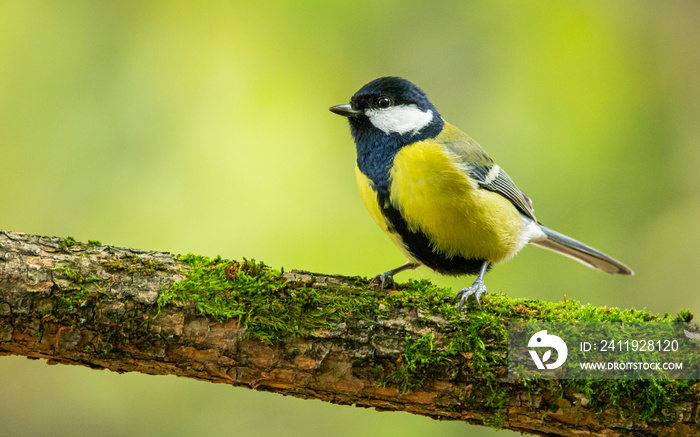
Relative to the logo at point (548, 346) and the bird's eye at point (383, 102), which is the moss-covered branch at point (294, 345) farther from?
the bird's eye at point (383, 102)

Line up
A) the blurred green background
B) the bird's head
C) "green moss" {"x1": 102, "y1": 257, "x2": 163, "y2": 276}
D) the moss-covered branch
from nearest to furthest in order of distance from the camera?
the moss-covered branch < "green moss" {"x1": 102, "y1": 257, "x2": 163, "y2": 276} < the bird's head < the blurred green background

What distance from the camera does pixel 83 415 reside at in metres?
4.04

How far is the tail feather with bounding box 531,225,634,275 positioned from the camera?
3277 mm

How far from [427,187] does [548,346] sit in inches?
34.8

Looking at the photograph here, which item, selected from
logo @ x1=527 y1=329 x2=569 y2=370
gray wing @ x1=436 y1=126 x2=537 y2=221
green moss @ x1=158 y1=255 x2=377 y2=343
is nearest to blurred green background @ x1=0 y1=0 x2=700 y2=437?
gray wing @ x1=436 y1=126 x2=537 y2=221

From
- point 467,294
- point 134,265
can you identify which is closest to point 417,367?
point 467,294

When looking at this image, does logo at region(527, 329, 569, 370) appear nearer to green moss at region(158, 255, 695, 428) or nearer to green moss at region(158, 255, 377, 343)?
green moss at region(158, 255, 695, 428)

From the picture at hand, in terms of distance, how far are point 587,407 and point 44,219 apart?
12.3 ft

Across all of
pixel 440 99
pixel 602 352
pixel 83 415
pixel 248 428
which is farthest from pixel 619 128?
pixel 83 415

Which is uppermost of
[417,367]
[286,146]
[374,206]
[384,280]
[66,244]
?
[286,146]

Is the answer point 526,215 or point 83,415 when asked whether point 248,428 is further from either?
point 526,215

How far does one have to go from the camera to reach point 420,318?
6.82 ft

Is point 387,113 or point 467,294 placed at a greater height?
point 387,113

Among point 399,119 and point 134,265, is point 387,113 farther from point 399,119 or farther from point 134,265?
point 134,265
